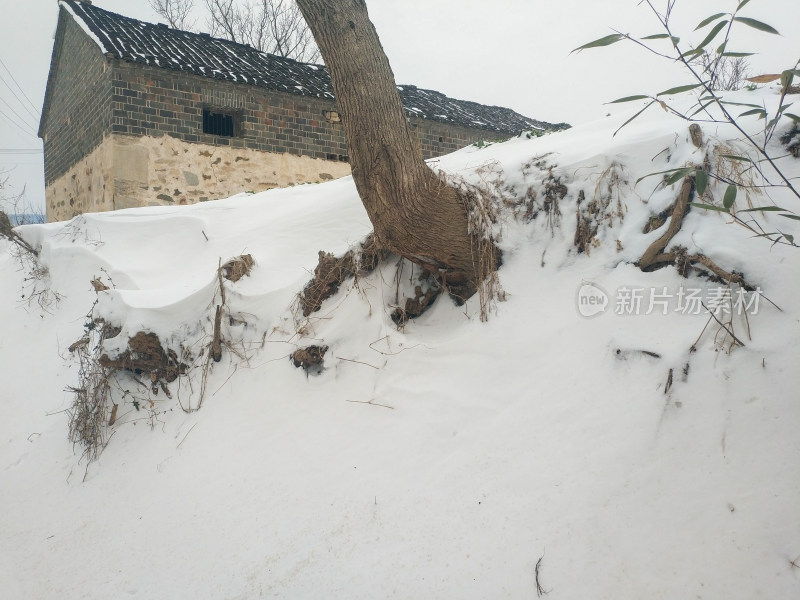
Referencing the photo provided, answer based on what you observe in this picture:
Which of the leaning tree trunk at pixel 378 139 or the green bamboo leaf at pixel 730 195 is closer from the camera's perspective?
the green bamboo leaf at pixel 730 195

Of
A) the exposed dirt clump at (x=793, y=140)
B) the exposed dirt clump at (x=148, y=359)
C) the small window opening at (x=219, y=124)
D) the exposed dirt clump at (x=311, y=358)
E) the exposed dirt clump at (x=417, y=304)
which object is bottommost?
the exposed dirt clump at (x=148, y=359)

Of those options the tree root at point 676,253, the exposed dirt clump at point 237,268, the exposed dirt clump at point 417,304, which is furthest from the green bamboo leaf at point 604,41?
the exposed dirt clump at point 237,268

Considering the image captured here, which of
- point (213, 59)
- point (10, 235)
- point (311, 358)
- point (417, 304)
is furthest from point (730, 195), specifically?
point (213, 59)

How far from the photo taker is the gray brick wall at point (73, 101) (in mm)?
8744

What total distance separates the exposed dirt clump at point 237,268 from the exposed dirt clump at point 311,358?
2.99 ft

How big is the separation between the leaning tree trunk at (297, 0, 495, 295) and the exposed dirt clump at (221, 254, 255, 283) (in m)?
1.26

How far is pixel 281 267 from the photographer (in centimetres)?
397

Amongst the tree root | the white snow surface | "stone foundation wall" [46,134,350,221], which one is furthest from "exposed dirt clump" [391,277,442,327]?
"stone foundation wall" [46,134,350,221]

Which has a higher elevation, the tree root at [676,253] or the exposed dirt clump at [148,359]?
the tree root at [676,253]

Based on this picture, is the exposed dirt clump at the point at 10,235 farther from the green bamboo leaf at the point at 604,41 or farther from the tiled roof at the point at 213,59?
the green bamboo leaf at the point at 604,41

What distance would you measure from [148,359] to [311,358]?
1208mm

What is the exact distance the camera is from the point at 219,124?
31.8 feet

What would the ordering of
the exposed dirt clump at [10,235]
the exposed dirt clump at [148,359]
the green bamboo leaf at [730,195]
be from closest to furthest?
the green bamboo leaf at [730,195], the exposed dirt clump at [148,359], the exposed dirt clump at [10,235]

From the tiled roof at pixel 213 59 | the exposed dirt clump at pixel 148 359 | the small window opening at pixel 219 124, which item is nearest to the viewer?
the exposed dirt clump at pixel 148 359
